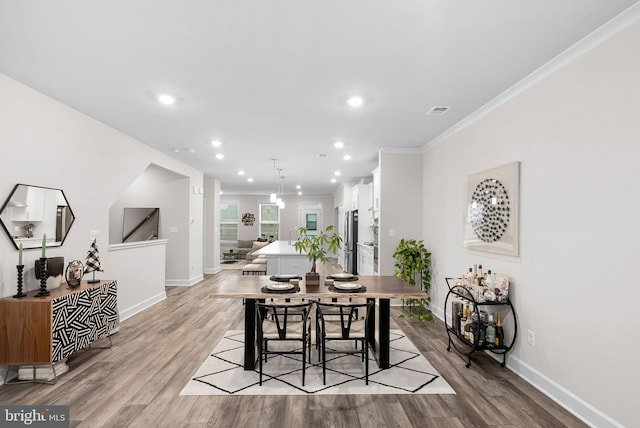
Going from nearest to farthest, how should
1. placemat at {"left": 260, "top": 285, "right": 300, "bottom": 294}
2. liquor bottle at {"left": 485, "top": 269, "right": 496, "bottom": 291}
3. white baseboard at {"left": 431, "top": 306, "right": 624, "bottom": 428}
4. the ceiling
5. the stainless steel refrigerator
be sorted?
the ceiling, white baseboard at {"left": 431, "top": 306, "right": 624, "bottom": 428}, placemat at {"left": 260, "top": 285, "right": 300, "bottom": 294}, liquor bottle at {"left": 485, "top": 269, "right": 496, "bottom": 291}, the stainless steel refrigerator

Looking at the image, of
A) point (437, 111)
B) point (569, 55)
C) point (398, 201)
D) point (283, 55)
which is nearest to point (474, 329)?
point (437, 111)

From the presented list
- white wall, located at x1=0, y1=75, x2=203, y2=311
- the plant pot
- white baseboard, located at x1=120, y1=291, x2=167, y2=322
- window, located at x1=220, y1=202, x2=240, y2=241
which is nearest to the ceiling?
white wall, located at x1=0, y1=75, x2=203, y2=311

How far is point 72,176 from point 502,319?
4542 mm

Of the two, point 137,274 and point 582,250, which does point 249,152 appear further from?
point 582,250

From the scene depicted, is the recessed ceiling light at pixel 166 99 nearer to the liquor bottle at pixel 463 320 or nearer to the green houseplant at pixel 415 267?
Result: the liquor bottle at pixel 463 320

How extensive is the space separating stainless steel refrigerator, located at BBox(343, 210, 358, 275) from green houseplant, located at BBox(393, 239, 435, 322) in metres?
3.05

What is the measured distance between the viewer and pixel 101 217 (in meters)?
4.40

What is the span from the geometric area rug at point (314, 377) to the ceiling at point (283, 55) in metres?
2.50

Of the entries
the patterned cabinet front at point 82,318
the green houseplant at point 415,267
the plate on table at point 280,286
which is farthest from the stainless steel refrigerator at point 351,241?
the patterned cabinet front at point 82,318

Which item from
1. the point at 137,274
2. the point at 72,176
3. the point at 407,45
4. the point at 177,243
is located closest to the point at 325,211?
the point at 177,243

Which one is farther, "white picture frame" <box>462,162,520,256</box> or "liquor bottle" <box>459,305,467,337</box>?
"liquor bottle" <box>459,305,467,337</box>

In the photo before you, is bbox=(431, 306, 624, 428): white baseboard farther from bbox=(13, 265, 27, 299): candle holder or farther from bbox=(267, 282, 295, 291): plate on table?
bbox=(13, 265, 27, 299): candle holder

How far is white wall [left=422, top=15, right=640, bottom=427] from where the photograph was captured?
6.99 ft

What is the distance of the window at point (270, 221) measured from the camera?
45.2ft
